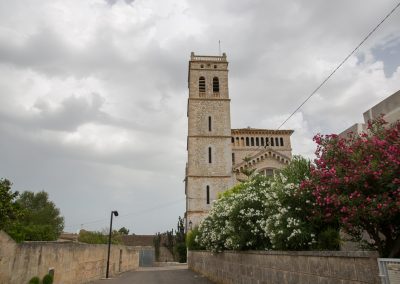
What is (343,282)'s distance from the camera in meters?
6.09

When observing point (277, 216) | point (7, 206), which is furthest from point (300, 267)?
point (7, 206)

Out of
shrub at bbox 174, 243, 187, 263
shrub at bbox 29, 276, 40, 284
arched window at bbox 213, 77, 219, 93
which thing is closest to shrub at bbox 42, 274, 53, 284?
shrub at bbox 29, 276, 40, 284

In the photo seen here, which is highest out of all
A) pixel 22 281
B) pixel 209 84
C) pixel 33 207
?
pixel 209 84

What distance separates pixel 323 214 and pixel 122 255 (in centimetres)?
2884

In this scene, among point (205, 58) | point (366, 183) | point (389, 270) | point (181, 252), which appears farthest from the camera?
point (181, 252)

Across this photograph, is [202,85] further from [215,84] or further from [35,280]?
[35,280]

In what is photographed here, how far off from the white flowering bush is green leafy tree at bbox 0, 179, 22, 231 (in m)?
7.00

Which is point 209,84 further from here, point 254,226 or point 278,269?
point 278,269

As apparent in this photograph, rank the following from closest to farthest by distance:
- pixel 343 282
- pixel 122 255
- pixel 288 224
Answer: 1. pixel 343 282
2. pixel 288 224
3. pixel 122 255

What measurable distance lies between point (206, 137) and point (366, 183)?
35.0m

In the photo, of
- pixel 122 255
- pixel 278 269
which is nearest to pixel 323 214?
pixel 278 269

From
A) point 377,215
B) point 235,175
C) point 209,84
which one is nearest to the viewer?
point 377,215

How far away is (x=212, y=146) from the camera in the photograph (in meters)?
40.6

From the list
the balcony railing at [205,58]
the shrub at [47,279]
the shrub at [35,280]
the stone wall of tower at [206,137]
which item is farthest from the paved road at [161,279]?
the balcony railing at [205,58]
